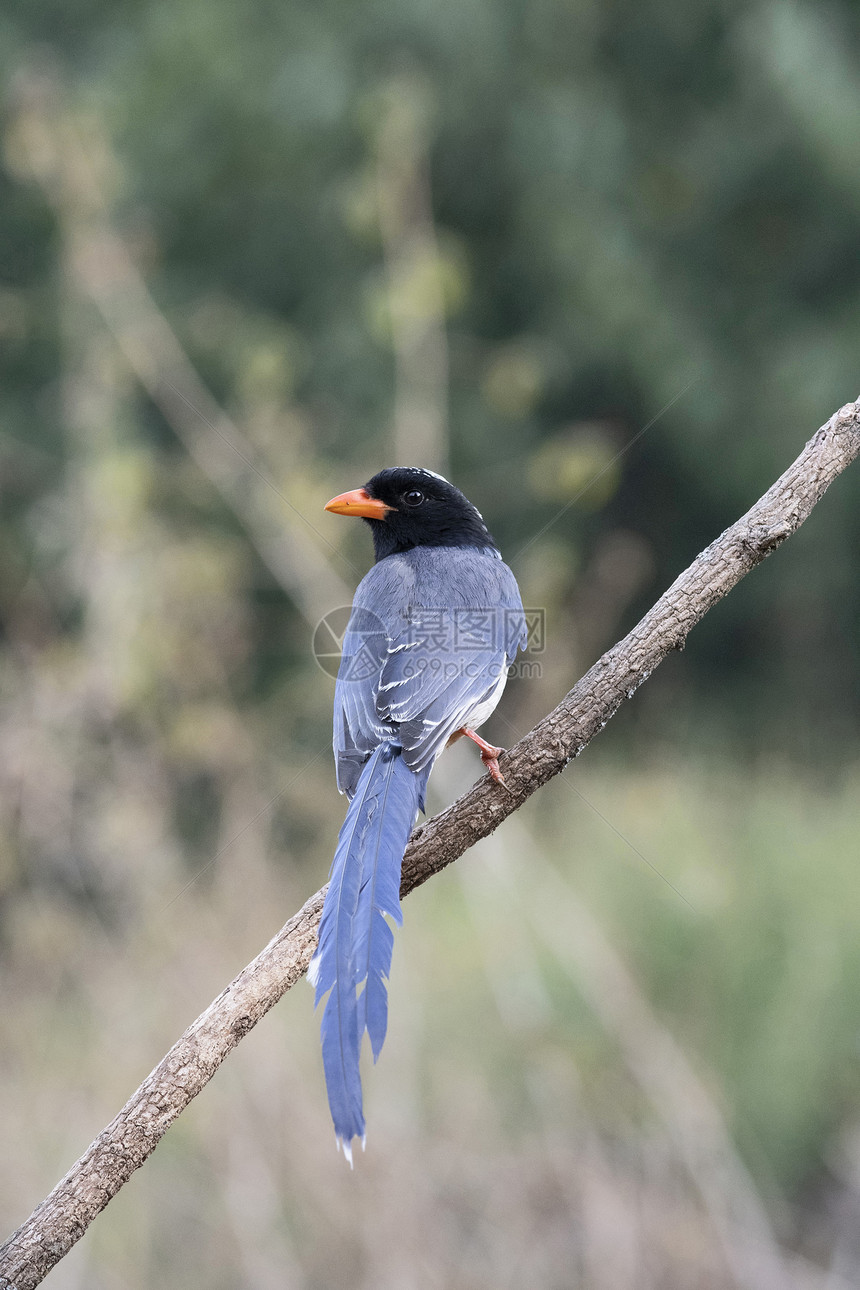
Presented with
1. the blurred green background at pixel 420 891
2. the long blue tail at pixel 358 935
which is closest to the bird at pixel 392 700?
the long blue tail at pixel 358 935

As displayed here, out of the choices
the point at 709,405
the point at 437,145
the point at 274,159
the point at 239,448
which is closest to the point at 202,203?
the point at 274,159

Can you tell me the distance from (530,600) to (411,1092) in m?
2.89

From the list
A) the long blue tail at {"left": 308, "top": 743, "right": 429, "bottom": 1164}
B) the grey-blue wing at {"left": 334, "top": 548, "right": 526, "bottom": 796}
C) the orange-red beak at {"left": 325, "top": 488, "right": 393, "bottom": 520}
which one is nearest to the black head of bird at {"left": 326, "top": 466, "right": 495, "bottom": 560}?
the orange-red beak at {"left": 325, "top": 488, "right": 393, "bottom": 520}

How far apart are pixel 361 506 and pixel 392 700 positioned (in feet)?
3.91

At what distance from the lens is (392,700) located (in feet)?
11.0

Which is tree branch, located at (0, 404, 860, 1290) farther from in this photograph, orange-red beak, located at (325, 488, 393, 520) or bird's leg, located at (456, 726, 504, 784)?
orange-red beak, located at (325, 488, 393, 520)

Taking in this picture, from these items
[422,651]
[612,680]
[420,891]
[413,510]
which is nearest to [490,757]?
[612,680]

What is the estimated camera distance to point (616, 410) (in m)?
13.2

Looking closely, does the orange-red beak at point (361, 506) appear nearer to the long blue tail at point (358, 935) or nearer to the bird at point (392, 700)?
the bird at point (392, 700)

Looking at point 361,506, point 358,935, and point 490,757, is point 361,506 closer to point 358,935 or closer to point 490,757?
point 490,757

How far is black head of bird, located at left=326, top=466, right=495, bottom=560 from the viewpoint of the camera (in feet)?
14.2

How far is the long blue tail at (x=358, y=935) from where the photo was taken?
2.18 m

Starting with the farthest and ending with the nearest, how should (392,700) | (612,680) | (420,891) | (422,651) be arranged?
(420,891) < (422,651) < (392,700) < (612,680)

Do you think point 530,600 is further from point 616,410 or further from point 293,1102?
point 616,410
